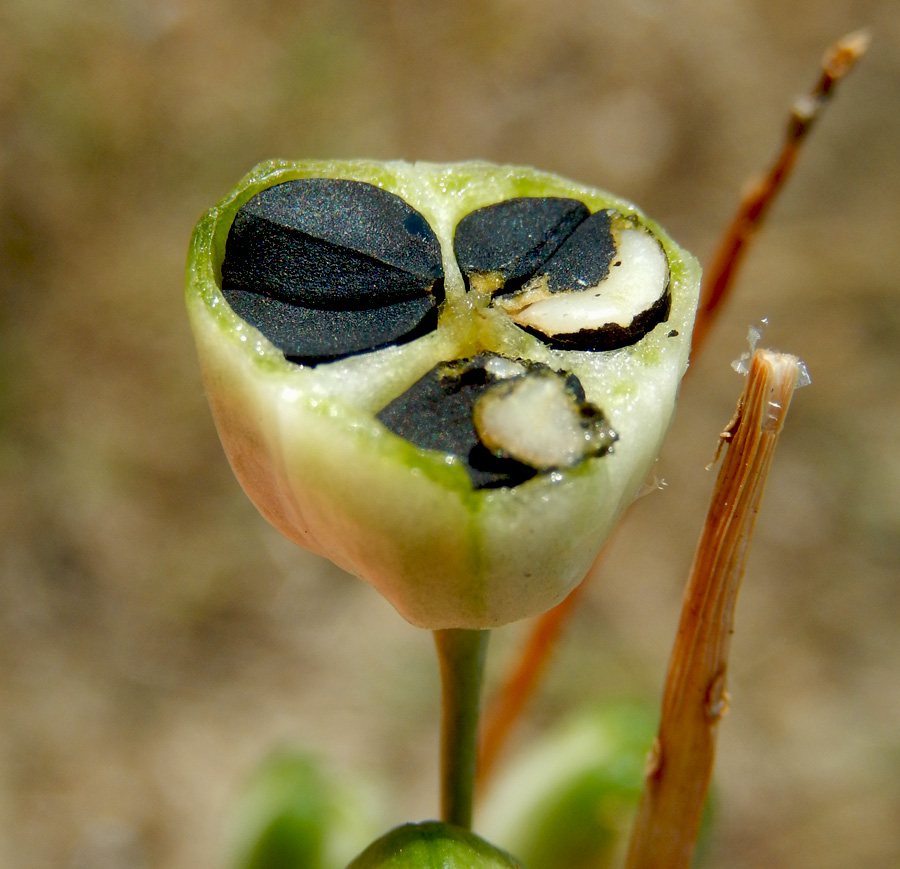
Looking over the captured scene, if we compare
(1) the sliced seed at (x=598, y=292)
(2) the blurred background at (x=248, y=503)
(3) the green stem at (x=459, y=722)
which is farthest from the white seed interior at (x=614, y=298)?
(2) the blurred background at (x=248, y=503)

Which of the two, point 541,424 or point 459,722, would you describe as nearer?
point 541,424

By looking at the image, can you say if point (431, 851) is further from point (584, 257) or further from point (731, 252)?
point (731, 252)

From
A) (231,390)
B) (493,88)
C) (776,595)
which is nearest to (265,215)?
(231,390)

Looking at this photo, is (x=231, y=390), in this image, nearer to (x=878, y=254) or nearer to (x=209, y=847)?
(x=209, y=847)

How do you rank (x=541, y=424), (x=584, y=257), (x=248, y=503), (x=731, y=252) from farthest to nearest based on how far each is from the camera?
1. (x=248, y=503)
2. (x=731, y=252)
3. (x=584, y=257)
4. (x=541, y=424)

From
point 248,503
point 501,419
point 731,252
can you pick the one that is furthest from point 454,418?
point 248,503

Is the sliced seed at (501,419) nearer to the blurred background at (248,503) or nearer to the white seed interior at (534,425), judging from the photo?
the white seed interior at (534,425)
